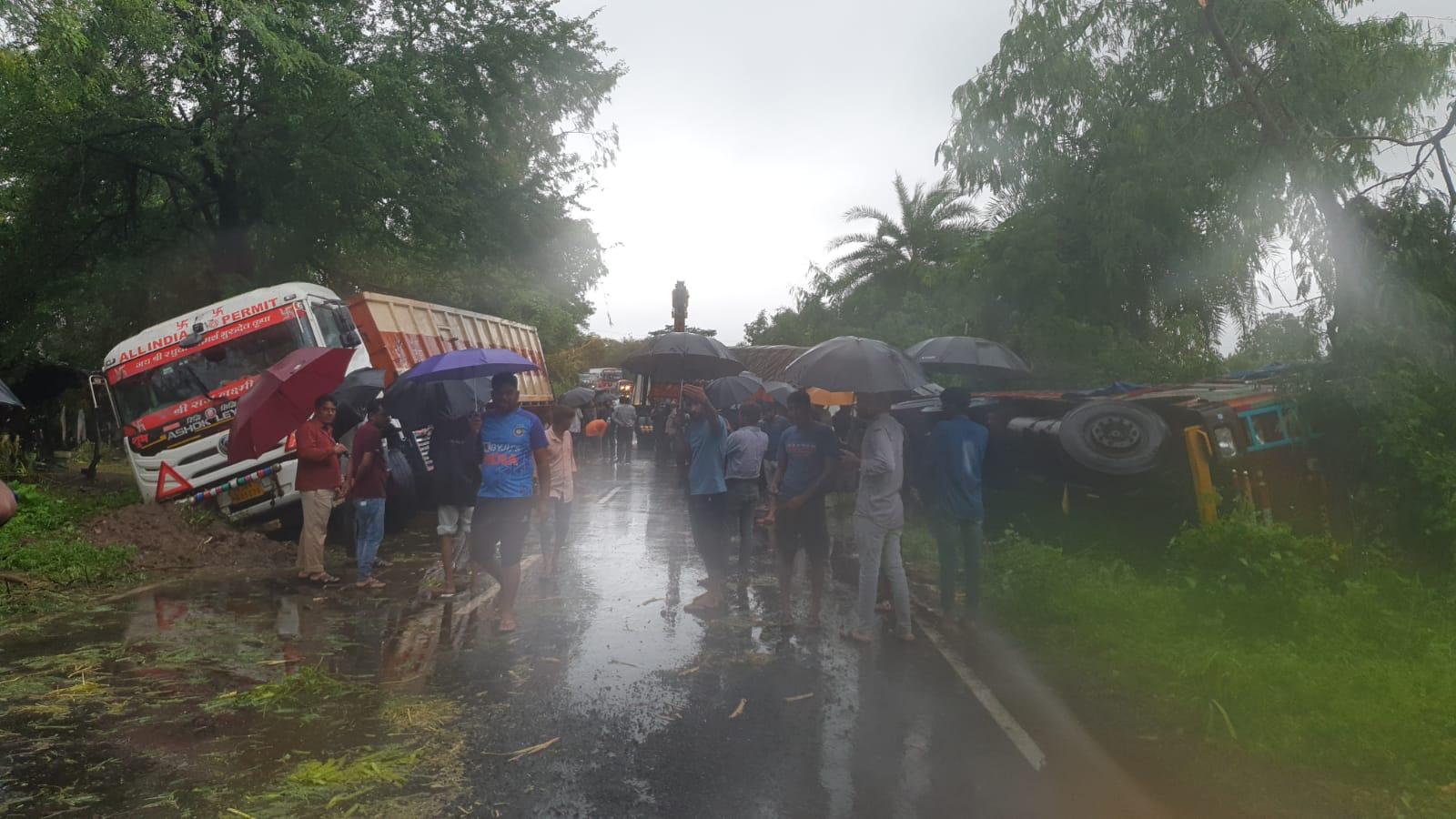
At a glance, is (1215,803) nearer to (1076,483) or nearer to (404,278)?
(1076,483)

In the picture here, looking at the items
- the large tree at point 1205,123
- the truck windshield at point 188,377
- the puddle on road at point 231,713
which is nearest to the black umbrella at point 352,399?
the truck windshield at point 188,377

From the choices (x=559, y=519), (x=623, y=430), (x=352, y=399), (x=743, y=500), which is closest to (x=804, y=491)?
(x=743, y=500)

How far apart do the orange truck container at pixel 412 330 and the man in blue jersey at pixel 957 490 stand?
9.49 meters

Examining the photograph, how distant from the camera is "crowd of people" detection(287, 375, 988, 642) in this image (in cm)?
760

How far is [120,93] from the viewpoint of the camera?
53.3 ft

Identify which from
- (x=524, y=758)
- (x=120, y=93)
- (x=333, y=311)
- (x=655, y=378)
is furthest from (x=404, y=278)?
(x=524, y=758)

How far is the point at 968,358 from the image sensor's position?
12.8 m

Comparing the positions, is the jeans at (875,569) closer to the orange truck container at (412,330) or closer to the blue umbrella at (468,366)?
the blue umbrella at (468,366)

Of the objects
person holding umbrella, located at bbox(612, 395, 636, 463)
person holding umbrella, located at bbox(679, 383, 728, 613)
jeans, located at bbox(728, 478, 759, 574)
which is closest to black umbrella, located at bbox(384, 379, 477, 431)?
person holding umbrella, located at bbox(679, 383, 728, 613)

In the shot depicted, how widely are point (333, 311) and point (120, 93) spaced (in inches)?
225

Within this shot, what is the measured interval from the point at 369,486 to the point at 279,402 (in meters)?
1.11

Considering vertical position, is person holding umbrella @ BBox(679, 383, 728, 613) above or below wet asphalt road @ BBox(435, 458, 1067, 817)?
above

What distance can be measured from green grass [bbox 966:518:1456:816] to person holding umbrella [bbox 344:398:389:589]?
18.2 feet

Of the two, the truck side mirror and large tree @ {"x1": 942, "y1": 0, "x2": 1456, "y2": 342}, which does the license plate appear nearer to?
the truck side mirror
